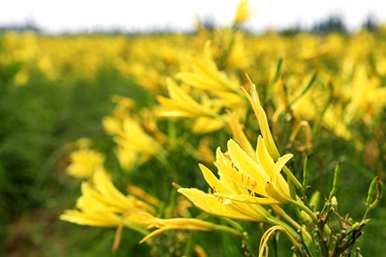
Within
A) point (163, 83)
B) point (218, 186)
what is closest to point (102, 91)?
point (163, 83)

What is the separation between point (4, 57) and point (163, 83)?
10.4 ft

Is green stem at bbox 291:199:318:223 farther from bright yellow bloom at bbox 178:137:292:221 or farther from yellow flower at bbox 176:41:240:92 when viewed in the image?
yellow flower at bbox 176:41:240:92

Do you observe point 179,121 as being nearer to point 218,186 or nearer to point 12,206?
point 218,186

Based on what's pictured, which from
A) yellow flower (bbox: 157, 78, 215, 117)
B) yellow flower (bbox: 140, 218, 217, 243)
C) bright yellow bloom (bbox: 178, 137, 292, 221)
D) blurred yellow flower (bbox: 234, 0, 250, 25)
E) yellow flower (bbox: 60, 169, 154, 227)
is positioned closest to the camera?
bright yellow bloom (bbox: 178, 137, 292, 221)

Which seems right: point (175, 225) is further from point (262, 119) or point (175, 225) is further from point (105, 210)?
point (105, 210)

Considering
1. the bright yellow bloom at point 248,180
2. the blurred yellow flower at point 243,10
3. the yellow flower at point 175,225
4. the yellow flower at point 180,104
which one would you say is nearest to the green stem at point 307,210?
the bright yellow bloom at point 248,180

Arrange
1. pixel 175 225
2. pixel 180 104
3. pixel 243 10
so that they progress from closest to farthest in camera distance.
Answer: pixel 175 225 < pixel 180 104 < pixel 243 10

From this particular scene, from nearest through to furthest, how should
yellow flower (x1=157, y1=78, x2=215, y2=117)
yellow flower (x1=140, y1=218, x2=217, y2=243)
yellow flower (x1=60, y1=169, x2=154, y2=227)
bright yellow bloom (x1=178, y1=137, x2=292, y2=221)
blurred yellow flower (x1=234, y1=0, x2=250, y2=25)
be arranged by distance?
bright yellow bloom (x1=178, y1=137, x2=292, y2=221), yellow flower (x1=140, y1=218, x2=217, y2=243), yellow flower (x1=60, y1=169, x2=154, y2=227), yellow flower (x1=157, y1=78, x2=215, y2=117), blurred yellow flower (x1=234, y1=0, x2=250, y2=25)

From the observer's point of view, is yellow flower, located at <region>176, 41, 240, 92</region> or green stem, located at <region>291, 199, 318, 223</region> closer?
green stem, located at <region>291, 199, 318, 223</region>

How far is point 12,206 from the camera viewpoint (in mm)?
5016

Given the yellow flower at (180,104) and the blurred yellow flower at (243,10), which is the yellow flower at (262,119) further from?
the blurred yellow flower at (243,10)

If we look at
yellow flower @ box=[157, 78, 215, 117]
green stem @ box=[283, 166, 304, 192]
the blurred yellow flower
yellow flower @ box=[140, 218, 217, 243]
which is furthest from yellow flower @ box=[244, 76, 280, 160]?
the blurred yellow flower

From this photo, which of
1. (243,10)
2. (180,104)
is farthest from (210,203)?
(243,10)

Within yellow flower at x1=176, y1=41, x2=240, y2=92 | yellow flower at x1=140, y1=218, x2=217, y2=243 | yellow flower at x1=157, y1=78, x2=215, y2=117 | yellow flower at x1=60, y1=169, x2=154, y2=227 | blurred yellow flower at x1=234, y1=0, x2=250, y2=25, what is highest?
blurred yellow flower at x1=234, y1=0, x2=250, y2=25
